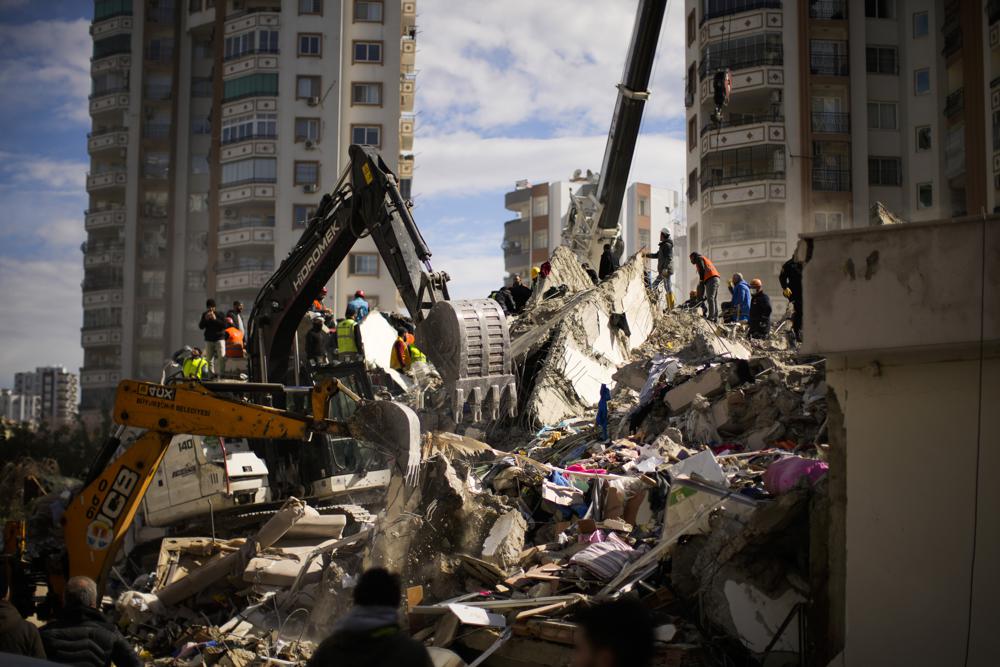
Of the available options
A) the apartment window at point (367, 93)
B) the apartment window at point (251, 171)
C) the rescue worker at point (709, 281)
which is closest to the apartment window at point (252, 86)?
the apartment window at point (251, 171)

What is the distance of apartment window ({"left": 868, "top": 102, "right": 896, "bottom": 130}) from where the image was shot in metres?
36.8

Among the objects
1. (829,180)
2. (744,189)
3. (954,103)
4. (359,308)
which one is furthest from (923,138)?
(359,308)

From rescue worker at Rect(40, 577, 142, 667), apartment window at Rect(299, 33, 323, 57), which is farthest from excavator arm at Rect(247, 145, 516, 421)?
apartment window at Rect(299, 33, 323, 57)

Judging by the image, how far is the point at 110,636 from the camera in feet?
19.1

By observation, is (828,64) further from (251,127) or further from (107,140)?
(107,140)

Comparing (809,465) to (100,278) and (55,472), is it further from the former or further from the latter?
(100,278)

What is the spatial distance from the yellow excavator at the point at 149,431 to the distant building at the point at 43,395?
79360mm

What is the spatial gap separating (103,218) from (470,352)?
4714 cm

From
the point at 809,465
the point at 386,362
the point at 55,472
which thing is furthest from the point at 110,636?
the point at 55,472

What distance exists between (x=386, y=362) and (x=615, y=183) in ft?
24.2

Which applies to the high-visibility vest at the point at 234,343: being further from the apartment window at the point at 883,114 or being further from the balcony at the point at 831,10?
the balcony at the point at 831,10

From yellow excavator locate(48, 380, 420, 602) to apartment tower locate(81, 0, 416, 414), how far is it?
33549 mm

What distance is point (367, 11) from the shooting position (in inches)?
1766

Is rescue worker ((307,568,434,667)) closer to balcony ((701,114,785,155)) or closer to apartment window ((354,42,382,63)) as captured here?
balcony ((701,114,785,155))
